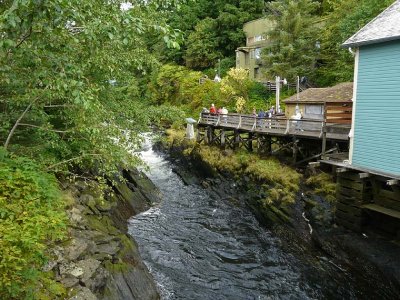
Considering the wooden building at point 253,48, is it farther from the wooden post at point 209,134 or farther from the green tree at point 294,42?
the wooden post at point 209,134

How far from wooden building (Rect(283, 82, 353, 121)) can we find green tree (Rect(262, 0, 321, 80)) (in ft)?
24.7

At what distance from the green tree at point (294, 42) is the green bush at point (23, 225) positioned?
29006 millimetres

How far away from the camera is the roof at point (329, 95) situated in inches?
790

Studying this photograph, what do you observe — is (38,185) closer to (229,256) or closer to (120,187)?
(229,256)

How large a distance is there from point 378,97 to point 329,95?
9.85 meters

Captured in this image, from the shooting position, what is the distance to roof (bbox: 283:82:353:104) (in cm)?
2007

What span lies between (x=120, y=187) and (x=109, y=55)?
7744mm

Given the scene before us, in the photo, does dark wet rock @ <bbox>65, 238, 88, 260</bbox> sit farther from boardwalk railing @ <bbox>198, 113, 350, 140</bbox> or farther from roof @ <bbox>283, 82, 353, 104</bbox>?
roof @ <bbox>283, 82, 353, 104</bbox>

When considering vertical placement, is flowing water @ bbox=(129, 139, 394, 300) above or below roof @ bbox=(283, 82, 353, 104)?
below

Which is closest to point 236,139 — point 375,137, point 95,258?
point 375,137

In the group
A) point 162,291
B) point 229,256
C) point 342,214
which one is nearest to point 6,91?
point 162,291

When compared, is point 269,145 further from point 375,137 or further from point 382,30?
point 382,30

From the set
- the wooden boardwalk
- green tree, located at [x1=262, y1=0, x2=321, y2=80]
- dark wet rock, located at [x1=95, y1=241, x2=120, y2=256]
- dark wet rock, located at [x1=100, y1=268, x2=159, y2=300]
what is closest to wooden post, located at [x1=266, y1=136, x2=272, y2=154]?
the wooden boardwalk

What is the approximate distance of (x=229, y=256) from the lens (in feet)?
39.2
